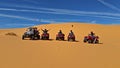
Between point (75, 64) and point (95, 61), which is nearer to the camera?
point (75, 64)

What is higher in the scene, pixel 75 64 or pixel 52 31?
pixel 52 31

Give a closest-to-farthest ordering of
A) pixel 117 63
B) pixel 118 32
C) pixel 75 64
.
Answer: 1. pixel 75 64
2. pixel 117 63
3. pixel 118 32

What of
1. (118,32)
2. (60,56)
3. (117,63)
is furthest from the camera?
(118,32)

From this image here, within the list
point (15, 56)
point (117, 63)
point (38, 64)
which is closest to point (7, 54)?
point (15, 56)

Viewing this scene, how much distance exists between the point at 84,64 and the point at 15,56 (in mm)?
3220

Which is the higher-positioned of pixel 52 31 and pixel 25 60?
pixel 52 31

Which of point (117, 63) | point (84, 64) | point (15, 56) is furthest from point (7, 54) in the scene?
point (117, 63)

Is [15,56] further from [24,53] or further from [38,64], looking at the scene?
[38,64]

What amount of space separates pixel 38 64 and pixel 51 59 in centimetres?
156

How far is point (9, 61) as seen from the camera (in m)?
12.4

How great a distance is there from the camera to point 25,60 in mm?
12859

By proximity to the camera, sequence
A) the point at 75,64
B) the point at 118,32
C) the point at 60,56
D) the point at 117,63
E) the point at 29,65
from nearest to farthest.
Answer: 1. the point at 29,65
2. the point at 75,64
3. the point at 117,63
4. the point at 60,56
5. the point at 118,32

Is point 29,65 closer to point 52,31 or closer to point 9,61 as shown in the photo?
point 9,61

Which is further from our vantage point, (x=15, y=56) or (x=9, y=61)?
(x=15, y=56)
